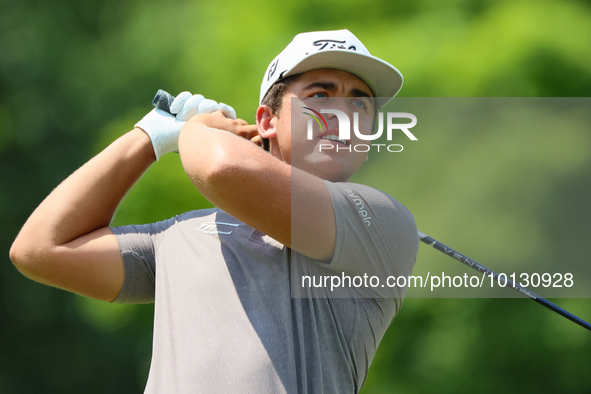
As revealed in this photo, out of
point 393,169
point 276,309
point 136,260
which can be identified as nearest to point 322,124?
point 276,309

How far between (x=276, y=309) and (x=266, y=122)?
553 millimetres

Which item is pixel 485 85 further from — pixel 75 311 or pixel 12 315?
pixel 12 315

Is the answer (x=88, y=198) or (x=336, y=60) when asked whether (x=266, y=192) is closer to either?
(x=336, y=60)

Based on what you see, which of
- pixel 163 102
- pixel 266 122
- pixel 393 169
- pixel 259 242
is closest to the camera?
pixel 259 242

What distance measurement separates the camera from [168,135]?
150cm

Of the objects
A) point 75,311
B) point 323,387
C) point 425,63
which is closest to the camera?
point 323,387

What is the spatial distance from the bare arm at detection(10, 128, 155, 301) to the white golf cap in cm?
50

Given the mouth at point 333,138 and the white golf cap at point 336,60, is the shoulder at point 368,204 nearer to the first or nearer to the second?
the mouth at point 333,138

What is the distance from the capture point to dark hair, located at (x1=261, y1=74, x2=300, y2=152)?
1.41 meters

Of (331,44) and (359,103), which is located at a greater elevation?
(331,44)

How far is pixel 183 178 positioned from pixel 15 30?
1818mm

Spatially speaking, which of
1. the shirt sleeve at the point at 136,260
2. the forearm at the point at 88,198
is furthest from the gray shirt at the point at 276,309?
the forearm at the point at 88,198

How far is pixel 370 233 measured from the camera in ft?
3.51

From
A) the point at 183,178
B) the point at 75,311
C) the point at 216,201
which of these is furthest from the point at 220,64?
the point at 216,201
